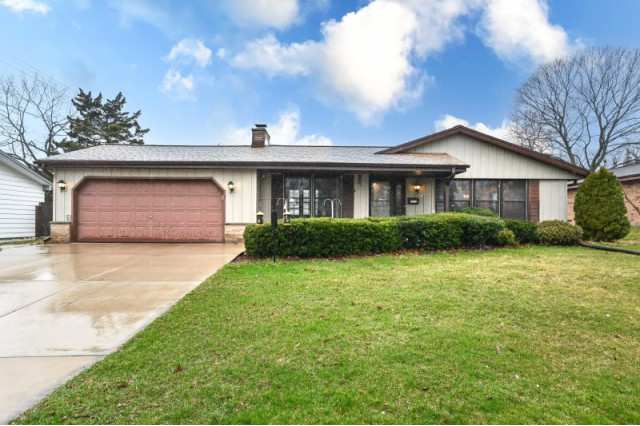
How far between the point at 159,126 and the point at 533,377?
36.5 m

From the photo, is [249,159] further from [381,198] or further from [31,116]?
[31,116]

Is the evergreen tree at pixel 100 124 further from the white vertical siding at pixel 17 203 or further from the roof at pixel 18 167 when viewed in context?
the white vertical siding at pixel 17 203

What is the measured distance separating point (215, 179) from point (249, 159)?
4.53 ft

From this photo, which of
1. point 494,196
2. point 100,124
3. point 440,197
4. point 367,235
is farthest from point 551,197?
point 100,124

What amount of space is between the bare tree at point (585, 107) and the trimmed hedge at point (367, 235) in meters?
22.6

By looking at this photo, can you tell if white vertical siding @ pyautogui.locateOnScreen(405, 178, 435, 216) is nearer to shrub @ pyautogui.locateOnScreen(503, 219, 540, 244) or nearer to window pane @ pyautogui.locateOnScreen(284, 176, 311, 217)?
shrub @ pyautogui.locateOnScreen(503, 219, 540, 244)

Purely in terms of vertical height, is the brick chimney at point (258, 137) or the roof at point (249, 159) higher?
the brick chimney at point (258, 137)

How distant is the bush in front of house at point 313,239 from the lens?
7.54 meters

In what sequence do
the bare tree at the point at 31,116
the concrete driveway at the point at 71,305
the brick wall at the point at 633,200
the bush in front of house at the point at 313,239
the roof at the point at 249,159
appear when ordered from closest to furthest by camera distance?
the concrete driveway at the point at 71,305 < the bush in front of house at the point at 313,239 < the roof at the point at 249,159 < the brick wall at the point at 633,200 < the bare tree at the point at 31,116

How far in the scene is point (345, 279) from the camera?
5.41 m

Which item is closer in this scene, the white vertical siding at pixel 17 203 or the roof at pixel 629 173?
the white vertical siding at pixel 17 203

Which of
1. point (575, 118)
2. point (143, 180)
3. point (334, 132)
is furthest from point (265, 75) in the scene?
point (575, 118)

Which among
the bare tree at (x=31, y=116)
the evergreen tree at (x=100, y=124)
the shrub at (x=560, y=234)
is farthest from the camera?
the evergreen tree at (x=100, y=124)

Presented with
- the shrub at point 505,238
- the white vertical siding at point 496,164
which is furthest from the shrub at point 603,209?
the shrub at point 505,238
